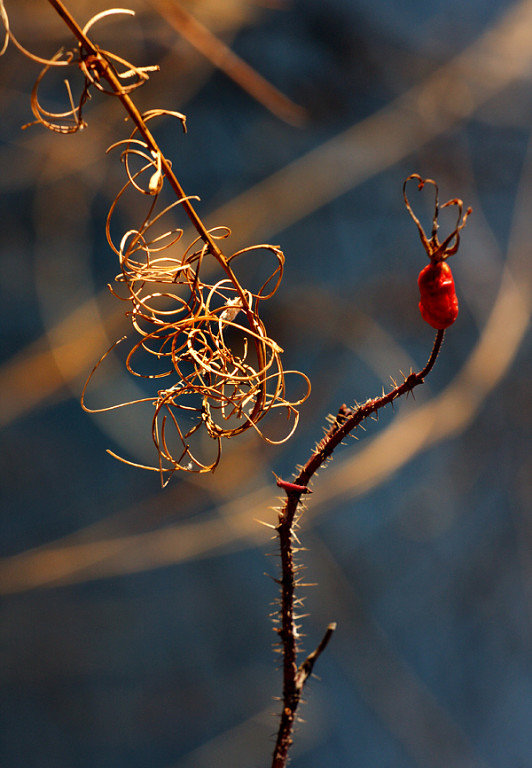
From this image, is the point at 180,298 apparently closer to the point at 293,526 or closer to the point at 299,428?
the point at 293,526

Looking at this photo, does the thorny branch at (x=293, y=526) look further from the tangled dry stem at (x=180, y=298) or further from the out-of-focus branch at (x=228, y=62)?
the out-of-focus branch at (x=228, y=62)

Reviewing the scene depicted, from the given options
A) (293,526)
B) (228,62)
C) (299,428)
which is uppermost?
(228,62)

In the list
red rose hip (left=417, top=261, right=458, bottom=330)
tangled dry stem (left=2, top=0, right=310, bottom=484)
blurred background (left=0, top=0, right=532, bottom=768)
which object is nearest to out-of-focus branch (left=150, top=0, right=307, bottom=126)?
blurred background (left=0, top=0, right=532, bottom=768)

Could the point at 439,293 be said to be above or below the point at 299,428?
below

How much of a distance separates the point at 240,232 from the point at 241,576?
395mm

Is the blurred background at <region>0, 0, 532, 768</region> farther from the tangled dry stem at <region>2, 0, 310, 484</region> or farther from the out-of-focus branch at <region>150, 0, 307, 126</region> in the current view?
the tangled dry stem at <region>2, 0, 310, 484</region>

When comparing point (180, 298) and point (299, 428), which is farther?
point (299, 428)

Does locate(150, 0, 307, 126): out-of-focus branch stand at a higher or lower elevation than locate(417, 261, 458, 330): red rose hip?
higher

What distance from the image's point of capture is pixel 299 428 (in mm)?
676

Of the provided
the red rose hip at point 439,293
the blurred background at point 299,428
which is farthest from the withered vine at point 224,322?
the blurred background at point 299,428

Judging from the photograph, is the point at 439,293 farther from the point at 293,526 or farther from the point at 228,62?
the point at 228,62

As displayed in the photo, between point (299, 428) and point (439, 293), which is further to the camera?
point (299, 428)

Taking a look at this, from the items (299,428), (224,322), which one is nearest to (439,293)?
(224,322)

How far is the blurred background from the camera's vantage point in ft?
1.99
